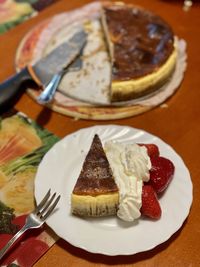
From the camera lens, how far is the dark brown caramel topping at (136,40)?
120 centimetres

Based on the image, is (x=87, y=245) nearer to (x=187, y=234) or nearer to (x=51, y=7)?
(x=187, y=234)

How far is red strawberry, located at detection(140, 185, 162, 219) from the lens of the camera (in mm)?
834

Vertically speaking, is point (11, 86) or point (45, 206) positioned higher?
point (11, 86)

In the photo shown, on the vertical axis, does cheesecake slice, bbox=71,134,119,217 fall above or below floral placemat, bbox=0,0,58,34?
below

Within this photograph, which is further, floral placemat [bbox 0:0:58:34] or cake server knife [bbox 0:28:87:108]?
floral placemat [bbox 0:0:58:34]

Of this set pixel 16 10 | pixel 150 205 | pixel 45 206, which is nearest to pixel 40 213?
pixel 45 206

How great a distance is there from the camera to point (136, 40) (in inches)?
51.0

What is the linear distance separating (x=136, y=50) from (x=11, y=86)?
40cm

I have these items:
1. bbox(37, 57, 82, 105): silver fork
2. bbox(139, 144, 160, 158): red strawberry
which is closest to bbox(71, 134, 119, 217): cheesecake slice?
bbox(139, 144, 160, 158): red strawberry

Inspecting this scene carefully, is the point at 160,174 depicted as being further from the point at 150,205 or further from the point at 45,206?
the point at 45,206

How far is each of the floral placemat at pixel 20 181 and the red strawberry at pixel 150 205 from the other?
0.20 metres

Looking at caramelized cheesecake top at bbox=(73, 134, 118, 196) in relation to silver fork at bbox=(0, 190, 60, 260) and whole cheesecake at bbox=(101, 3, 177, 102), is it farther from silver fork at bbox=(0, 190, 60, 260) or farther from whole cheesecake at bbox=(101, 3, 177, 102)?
whole cheesecake at bbox=(101, 3, 177, 102)

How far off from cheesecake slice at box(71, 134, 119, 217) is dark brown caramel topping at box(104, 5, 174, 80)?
1.30ft

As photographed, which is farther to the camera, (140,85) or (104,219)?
(140,85)
